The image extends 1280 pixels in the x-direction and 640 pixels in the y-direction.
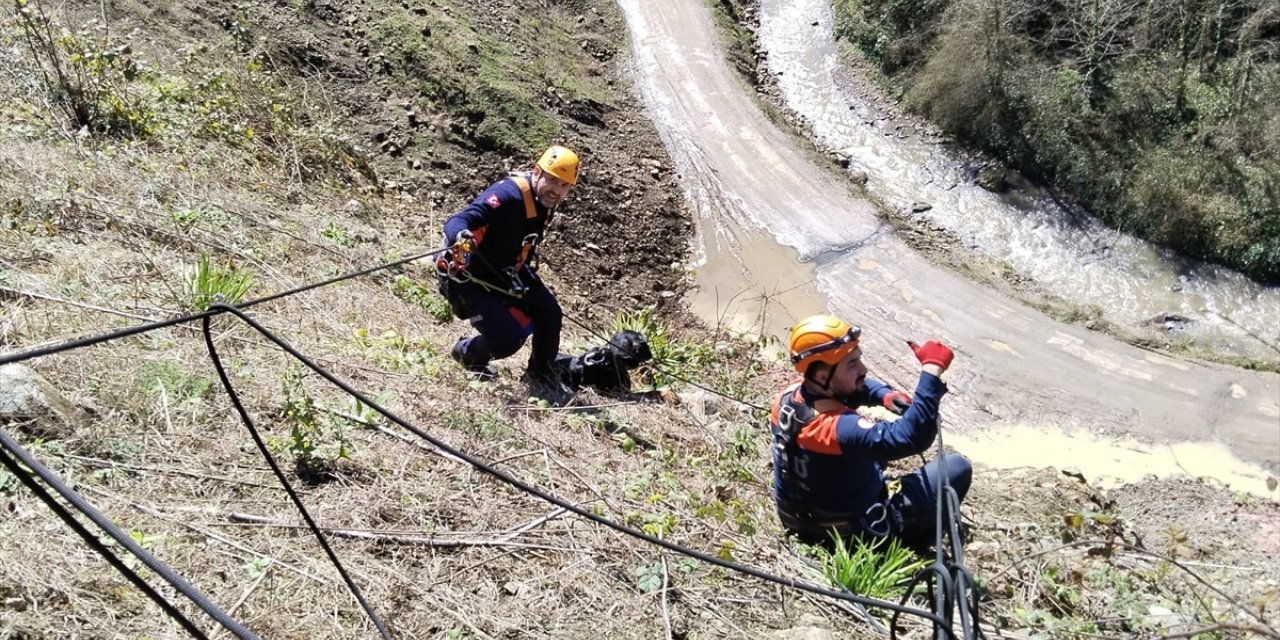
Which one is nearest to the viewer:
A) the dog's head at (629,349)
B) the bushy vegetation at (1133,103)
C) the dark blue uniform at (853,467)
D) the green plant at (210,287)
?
the dark blue uniform at (853,467)

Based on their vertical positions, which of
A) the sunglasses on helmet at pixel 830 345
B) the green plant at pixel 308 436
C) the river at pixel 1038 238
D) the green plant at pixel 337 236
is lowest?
the river at pixel 1038 238

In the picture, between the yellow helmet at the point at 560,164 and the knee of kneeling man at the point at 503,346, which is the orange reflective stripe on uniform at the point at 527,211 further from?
the knee of kneeling man at the point at 503,346

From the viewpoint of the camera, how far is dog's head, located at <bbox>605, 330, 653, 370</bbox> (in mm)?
7391

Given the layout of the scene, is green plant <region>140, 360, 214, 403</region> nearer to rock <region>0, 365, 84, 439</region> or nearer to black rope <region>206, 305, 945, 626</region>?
rock <region>0, 365, 84, 439</region>

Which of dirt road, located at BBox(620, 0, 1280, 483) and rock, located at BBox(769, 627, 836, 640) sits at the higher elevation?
rock, located at BBox(769, 627, 836, 640)

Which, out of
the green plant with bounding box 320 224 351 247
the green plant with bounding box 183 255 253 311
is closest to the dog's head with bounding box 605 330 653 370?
the green plant with bounding box 183 255 253 311

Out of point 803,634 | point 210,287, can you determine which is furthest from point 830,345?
point 210,287

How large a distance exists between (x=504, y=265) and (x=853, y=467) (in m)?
3.06

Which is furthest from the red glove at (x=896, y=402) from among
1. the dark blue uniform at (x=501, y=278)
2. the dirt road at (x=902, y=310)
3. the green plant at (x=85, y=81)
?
the green plant at (x=85, y=81)

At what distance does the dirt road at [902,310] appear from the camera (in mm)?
10875

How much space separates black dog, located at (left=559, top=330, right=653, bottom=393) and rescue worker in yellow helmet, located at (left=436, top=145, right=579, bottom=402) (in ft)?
0.92

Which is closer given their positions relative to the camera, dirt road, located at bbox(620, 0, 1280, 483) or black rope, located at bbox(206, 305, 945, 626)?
black rope, located at bbox(206, 305, 945, 626)

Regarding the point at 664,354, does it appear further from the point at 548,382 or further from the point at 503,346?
the point at 503,346

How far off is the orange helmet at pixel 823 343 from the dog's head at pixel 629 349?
271 cm
